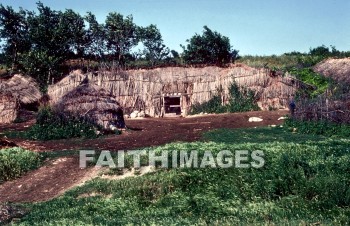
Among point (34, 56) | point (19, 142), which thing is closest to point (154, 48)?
point (34, 56)

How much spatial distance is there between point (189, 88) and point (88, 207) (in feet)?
71.8

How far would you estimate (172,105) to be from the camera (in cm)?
3006

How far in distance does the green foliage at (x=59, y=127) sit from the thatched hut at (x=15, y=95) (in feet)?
24.3

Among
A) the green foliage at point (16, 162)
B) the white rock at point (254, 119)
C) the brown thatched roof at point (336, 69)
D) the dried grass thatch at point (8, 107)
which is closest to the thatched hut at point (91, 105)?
the green foliage at point (16, 162)

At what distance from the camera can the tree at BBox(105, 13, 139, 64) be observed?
41312 mm

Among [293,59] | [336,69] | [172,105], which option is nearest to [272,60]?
[293,59]

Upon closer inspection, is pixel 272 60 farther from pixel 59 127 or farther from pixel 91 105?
pixel 59 127

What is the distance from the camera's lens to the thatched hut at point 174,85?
2780 cm

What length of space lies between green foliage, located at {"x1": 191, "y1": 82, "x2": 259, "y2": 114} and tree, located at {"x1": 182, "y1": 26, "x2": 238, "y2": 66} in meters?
11.8

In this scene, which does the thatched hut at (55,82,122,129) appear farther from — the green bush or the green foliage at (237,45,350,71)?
the green foliage at (237,45,350,71)

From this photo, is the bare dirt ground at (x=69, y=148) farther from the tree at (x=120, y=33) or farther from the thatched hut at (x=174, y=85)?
the tree at (x=120, y=33)

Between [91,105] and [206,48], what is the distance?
75.1 ft

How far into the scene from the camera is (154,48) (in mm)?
44688

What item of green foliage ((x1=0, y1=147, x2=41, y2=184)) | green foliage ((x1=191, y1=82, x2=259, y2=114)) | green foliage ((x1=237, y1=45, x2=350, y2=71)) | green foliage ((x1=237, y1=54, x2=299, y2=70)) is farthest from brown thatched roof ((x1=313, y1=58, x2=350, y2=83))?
green foliage ((x1=0, y1=147, x2=41, y2=184))
